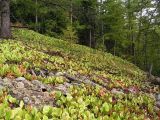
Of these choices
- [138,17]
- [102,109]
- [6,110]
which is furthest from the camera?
[138,17]

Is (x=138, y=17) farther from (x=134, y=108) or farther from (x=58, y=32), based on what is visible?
(x=134, y=108)

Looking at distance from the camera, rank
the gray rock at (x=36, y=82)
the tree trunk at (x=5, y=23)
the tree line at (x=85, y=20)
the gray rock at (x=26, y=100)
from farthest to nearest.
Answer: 1. the tree line at (x=85, y=20)
2. the tree trunk at (x=5, y=23)
3. the gray rock at (x=36, y=82)
4. the gray rock at (x=26, y=100)

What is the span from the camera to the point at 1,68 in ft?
30.3

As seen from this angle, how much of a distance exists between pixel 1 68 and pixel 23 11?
37.1 m

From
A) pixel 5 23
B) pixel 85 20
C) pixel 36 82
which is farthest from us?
pixel 85 20

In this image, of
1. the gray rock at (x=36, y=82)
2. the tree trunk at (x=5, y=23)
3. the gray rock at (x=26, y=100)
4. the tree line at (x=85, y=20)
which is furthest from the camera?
the tree line at (x=85, y=20)

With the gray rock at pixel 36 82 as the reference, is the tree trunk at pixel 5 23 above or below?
above

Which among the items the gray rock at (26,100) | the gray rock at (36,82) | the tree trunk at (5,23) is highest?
the tree trunk at (5,23)

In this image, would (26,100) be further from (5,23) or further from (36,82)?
(5,23)

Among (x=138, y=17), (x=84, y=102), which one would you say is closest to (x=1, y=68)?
(x=84, y=102)

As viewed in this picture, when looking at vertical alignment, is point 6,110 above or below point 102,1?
below

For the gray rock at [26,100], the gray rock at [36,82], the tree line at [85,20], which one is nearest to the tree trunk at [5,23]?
the gray rock at [36,82]

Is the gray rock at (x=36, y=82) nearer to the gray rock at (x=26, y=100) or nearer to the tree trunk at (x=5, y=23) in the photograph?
the gray rock at (x=26, y=100)

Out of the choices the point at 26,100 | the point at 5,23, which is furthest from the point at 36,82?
the point at 5,23
